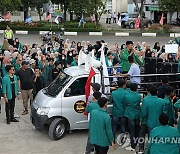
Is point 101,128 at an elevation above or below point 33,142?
above

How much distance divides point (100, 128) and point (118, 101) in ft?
6.39

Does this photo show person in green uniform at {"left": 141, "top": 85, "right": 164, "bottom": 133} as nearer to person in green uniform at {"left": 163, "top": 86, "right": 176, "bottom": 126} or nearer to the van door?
person in green uniform at {"left": 163, "top": 86, "right": 176, "bottom": 126}

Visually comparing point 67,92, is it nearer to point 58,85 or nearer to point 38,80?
point 58,85

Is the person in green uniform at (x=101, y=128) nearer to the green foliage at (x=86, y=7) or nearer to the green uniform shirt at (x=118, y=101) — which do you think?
the green uniform shirt at (x=118, y=101)

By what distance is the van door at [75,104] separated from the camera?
10.0 meters

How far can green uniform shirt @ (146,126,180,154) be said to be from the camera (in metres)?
6.29

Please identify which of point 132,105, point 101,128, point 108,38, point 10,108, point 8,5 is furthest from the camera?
point 8,5

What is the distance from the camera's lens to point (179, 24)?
48.5m

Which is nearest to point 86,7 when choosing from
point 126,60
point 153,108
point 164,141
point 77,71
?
point 126,60

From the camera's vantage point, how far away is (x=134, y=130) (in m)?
9.18

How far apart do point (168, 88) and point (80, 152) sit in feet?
8.69

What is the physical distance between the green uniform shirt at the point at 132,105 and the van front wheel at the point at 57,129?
1917mm

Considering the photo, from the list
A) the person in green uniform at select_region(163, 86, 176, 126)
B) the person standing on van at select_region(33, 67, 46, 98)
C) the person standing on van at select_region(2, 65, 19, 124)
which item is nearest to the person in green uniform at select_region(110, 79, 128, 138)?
the person in green uniform at select_region(163, 86, 176, 126)

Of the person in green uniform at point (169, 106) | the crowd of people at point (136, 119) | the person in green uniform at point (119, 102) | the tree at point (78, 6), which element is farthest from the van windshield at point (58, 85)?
the tree at point (78, 6)
